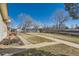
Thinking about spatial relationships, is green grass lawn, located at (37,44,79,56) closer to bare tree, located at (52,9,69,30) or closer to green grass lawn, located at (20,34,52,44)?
green grass lawn, located at (20,34,52,44)

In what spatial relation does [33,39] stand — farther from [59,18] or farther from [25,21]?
[59,18]

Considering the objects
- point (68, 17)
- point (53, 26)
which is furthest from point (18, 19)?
point (68, 17)

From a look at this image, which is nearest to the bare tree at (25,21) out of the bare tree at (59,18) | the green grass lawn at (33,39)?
the green grass lawn at (33,39)

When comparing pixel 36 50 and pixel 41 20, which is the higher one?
pixel 41 20

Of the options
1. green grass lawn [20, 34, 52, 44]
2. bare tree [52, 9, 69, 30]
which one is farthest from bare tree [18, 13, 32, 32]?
bare tree [52, 9, 69, 30]

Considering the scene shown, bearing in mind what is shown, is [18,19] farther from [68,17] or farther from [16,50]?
[68,17]

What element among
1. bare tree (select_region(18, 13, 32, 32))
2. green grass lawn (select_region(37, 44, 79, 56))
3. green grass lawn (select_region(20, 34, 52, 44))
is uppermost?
bare tree (select_region(18, 13, 32, 32))

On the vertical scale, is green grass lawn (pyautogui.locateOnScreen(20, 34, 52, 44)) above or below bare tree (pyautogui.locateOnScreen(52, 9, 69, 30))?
below
